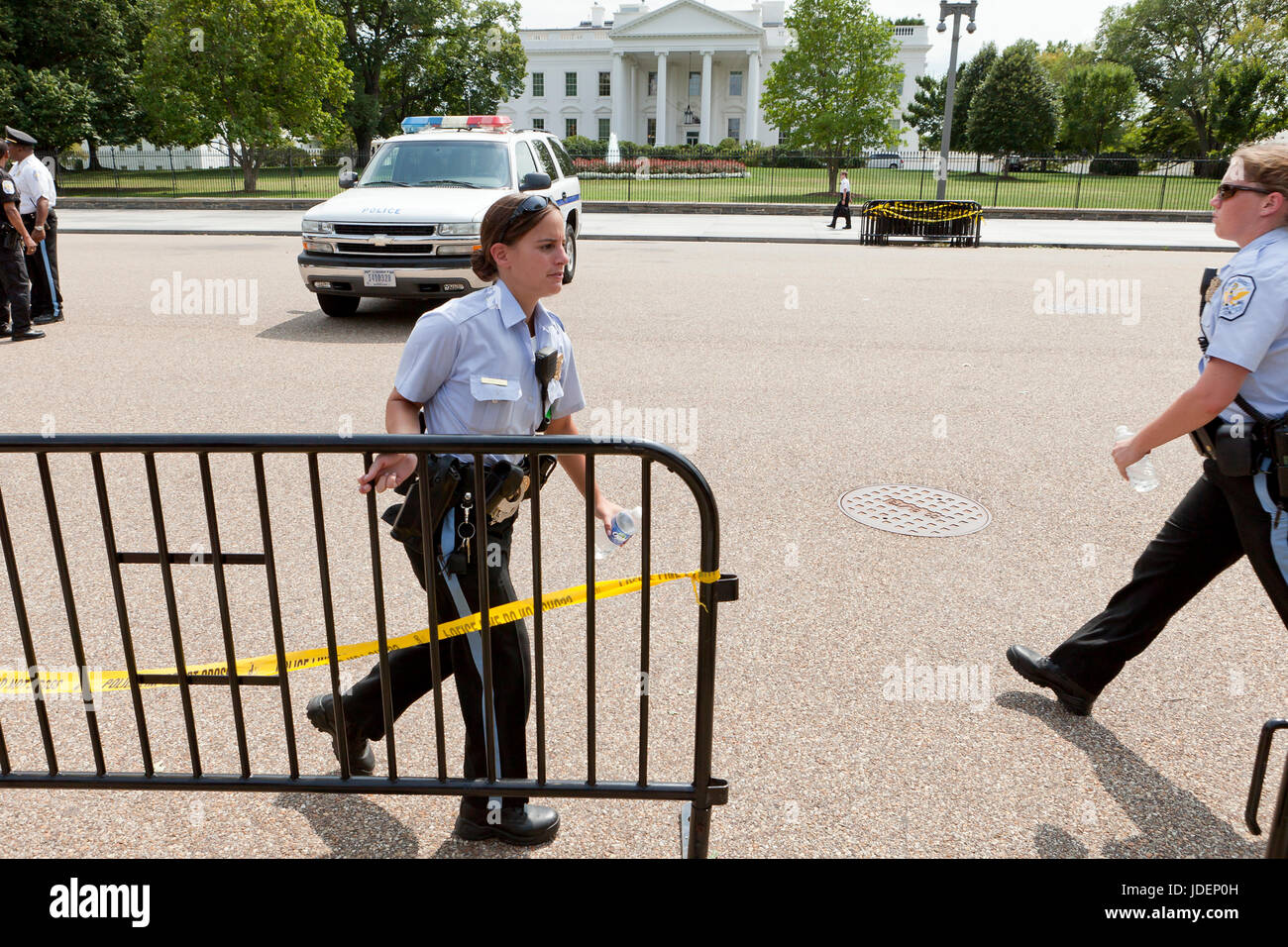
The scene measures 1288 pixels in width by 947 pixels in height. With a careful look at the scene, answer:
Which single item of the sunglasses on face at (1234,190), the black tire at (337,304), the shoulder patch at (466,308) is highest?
the sunglasses on face at (1234,190)

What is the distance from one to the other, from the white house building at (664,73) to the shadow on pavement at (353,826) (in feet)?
276

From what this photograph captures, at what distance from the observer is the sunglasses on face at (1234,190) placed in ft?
9.27

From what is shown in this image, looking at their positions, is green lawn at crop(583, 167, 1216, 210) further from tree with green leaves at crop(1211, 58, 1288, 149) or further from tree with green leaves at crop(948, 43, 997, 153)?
tree with green leaves at crop(948, 43, 997, 153)

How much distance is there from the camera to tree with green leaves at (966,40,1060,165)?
2120 inches

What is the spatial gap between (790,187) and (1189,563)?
37244 mm

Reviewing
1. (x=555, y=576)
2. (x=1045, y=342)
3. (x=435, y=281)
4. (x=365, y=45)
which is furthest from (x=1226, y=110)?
(x=555, y=576)

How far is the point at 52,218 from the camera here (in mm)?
10258

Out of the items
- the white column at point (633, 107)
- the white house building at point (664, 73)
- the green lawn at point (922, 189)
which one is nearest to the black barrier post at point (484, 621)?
the green lawn at point (922, 189)

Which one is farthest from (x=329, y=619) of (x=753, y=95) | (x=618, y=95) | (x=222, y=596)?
(x=618, y=95)

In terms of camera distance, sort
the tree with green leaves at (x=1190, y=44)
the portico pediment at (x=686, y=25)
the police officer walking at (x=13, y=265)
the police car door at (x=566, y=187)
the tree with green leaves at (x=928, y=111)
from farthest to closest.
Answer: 1. the portico pediment at (x=686, y=25)
2. the tree with green leaves at (x=928, y=111)
3. the tree with green leaves at (x=1190, y=44)
4. the police car door at (x=566, y=187)
5. the police officer walking at (x=13, y=265)

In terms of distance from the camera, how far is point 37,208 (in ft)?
32.0

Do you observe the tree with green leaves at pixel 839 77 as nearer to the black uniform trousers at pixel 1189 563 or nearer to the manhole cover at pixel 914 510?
the manhole cover at pixel 914 510

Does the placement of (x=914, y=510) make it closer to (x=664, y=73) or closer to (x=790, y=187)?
(x=790, y=187)
